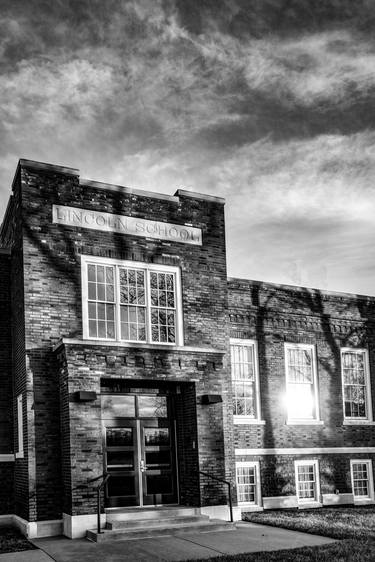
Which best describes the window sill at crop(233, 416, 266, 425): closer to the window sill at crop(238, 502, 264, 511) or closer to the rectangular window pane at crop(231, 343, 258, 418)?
the rectangular window pane at crop(231, 343, 258, 418)

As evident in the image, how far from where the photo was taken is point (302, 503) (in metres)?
19.2

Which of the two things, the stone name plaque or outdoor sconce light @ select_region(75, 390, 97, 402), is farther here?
the stone name plaque

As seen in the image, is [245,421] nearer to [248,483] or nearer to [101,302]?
[248,483]

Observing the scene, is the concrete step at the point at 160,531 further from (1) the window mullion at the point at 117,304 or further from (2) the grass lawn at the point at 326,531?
(1) the window mullion at the point at 117,304

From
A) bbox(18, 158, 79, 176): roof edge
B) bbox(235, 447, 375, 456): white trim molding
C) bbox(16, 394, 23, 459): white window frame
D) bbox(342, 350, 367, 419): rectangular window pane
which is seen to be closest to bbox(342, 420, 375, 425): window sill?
bbox(342, 350, 367, 419): rectangular window pane

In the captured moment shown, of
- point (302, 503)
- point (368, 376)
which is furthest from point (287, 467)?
point (368, 376)

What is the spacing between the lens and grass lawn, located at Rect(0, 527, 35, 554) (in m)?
12.6

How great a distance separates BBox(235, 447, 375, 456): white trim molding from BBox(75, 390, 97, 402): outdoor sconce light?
5640mm

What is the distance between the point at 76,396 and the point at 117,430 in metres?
1.87

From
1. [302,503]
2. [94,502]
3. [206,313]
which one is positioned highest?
[206,313]

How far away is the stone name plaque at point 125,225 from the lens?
52.1ft

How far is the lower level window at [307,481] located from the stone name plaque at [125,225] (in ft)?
24.0

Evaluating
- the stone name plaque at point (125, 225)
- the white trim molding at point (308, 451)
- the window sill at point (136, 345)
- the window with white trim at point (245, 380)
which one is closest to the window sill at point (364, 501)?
the white trim molding at point (308, 451)

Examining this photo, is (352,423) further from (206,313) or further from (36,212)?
(36,212)
